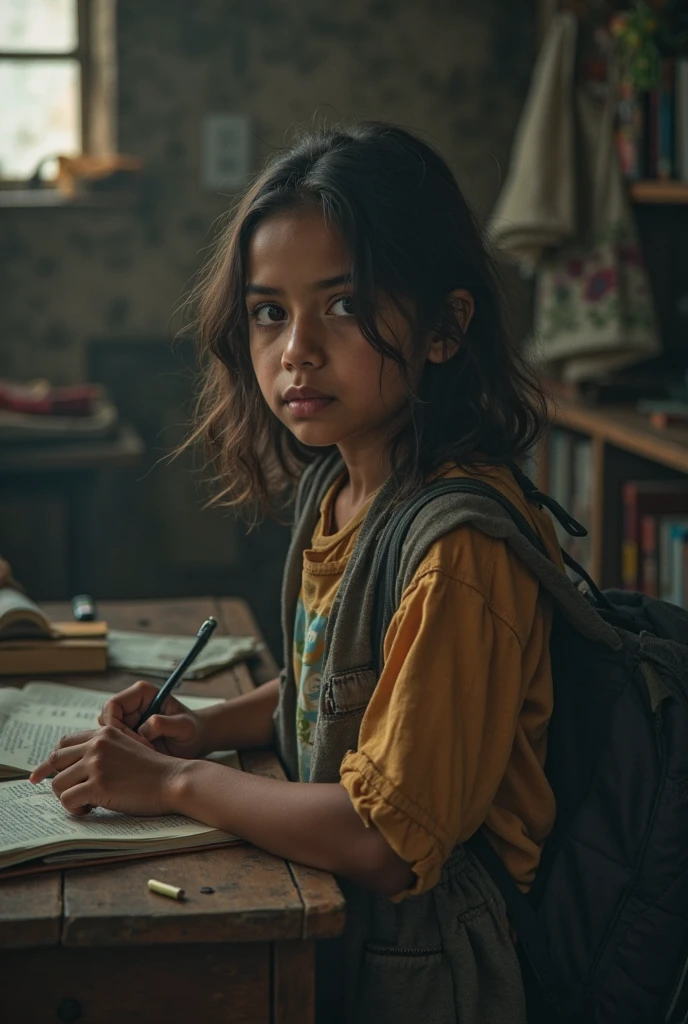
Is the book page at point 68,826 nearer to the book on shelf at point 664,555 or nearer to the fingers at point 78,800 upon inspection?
the fingers at point 78,800

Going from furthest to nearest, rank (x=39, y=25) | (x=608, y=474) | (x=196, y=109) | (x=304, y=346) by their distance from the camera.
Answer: (x=39, y=25)
(x=196, y=109)
(x=608, y=474)
(x=304, y=346)

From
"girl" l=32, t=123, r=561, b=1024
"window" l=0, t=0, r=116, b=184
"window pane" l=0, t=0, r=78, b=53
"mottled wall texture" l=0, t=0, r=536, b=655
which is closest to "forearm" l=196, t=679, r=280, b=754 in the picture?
"girl" l=32, t=123, r=561, b=1024

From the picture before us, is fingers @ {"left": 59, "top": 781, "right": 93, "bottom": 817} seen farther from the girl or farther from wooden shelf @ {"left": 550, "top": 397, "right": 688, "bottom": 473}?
wooden shelf @ {"left": 550, "top": 397, "right": 688, "bottom": 473}

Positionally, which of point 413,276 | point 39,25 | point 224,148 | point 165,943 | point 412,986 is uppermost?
point 39,25

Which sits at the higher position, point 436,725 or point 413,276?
point 413,276

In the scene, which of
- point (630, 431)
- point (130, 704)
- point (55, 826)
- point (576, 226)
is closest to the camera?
point (55, 826)

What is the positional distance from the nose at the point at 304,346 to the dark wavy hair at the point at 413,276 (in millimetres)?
51

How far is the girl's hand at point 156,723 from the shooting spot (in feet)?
4.16

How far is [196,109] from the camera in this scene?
11.1 feet

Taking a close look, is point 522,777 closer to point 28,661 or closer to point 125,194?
point 28,661

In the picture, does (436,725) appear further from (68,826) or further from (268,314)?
(268,314)

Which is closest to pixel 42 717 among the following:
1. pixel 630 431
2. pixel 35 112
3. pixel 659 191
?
pixel 630 431

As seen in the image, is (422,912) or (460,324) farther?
(460,324)

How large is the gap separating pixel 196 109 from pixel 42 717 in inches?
95.9
